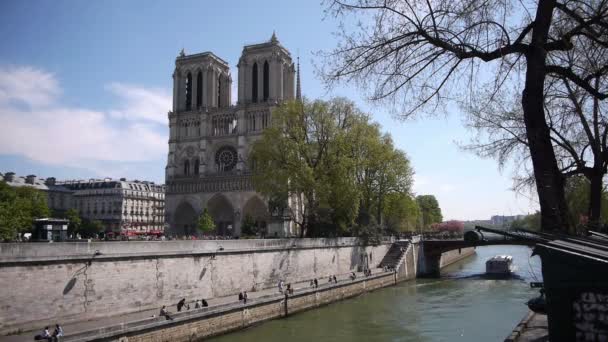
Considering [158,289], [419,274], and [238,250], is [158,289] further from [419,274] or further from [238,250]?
[419,274]

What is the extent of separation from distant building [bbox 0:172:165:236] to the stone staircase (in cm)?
5286

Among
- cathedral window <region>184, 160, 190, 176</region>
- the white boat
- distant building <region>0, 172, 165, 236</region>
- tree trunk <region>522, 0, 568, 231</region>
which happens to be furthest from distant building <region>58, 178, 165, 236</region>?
tree trunk <region>522, 0, 568, 231</region>

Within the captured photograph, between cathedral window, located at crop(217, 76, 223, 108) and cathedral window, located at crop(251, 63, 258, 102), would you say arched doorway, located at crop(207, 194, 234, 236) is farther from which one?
cathedral window, located at crop(217, 76, 223, 108)

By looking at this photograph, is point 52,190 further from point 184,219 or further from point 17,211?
point 17,211

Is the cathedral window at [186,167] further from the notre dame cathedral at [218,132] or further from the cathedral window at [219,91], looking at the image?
the cathedral window at [219,91]

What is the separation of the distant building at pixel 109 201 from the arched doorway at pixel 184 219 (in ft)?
80.5

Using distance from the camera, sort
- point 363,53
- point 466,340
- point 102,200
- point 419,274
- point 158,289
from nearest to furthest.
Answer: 1. point 363,53
2. point 466,340
3. point 158,289
4. point 419,274
5. point 102,200

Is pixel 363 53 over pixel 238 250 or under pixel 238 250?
over

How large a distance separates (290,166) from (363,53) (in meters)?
31.0

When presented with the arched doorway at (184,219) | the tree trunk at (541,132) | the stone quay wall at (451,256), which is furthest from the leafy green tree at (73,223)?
the tree trunk at (541,132)

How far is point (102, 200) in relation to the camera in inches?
3718

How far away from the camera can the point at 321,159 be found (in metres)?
39.8

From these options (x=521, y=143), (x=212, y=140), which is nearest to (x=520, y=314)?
(x=521, y=143)

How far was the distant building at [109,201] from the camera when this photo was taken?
9225 cm
